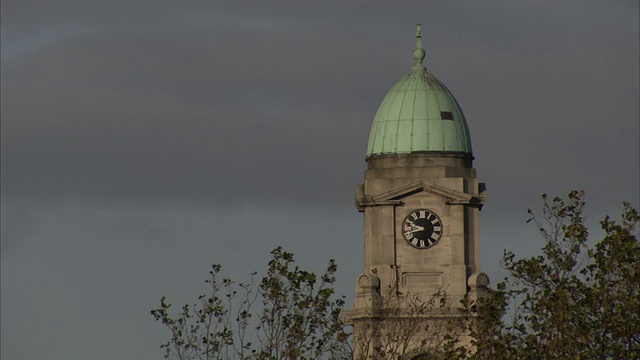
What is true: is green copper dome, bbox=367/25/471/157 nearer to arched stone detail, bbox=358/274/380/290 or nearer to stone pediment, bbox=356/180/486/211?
stone pediment, bbox=356/180/486/211

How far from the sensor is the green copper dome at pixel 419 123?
15500 cm

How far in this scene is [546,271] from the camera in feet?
342

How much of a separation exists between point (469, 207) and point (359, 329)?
915 centimetres

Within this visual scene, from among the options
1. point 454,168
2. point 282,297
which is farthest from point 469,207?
point 282,297

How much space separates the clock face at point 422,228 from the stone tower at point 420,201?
0.04m

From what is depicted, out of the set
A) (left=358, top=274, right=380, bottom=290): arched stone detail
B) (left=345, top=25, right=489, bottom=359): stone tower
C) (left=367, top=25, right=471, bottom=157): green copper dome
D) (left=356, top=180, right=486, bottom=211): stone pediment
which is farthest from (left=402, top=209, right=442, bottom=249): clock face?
(left=367, top=25, right=471, bottom=157): green copper dome

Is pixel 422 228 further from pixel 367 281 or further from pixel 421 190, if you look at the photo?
pixel 367 281

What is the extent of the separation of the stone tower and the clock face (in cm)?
4

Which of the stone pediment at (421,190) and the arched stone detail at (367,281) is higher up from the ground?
the stone pediment at (421,190)

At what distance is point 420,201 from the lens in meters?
154

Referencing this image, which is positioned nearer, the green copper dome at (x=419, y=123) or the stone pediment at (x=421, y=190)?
the stone pediment at (x=421, y=190)

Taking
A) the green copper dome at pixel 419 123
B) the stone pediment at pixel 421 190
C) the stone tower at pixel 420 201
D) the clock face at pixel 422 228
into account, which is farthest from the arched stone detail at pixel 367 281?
the green copper dome at pixel 419 123

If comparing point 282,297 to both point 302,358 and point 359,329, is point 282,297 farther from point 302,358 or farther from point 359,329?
point 359,329

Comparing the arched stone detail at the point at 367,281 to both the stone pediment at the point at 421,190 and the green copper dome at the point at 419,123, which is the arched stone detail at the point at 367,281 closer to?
the stone pediment at the point at 421,190
